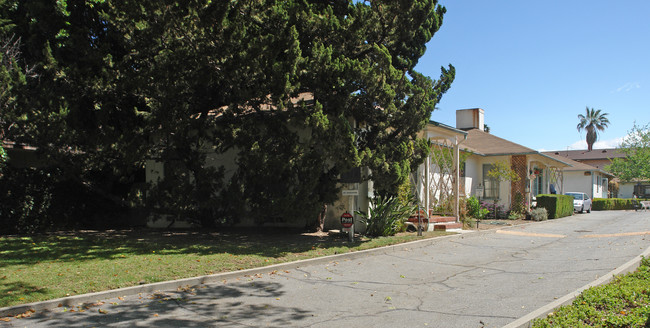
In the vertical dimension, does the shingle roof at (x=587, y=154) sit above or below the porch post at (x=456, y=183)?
above

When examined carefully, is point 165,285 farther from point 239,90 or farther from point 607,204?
point 607,204

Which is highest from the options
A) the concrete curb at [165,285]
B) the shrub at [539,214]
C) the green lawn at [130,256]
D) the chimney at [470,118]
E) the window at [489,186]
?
the chimney at [470,118]

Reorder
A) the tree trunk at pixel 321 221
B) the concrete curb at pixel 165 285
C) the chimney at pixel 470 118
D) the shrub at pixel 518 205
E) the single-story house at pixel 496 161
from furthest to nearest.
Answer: the chimney at pixel 470 118, the single-story house at pixel 496 161, the shrub at pixel 518 205, the tree trunk at pixel 321 221, the concrete curb at pixel 165 285

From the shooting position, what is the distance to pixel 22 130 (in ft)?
39.2

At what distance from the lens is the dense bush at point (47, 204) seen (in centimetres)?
1381

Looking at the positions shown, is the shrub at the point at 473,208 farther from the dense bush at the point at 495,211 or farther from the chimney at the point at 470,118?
the chimney at the point at 470,118

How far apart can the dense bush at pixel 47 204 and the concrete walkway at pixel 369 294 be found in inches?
369

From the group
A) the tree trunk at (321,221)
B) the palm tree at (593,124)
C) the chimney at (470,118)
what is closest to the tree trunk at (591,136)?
the palm tree at (593,124)

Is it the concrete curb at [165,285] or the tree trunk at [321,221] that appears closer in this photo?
the concrete curb at [165,285]

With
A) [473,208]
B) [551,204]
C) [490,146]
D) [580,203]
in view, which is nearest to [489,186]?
[490,146]

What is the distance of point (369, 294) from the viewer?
7328 millimetres

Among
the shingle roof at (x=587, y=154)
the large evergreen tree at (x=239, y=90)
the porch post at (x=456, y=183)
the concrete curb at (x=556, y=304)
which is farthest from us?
the shingle roof at (x=587, y=154)

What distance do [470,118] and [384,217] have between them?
64.3 ft

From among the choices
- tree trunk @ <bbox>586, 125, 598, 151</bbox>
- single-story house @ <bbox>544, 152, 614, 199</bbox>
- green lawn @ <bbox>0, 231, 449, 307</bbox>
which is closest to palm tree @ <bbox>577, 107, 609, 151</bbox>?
tree trunk @ <bbox>586, 125, 598, 151</bbox>
